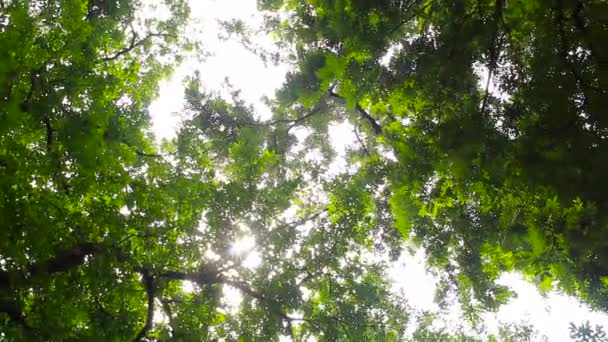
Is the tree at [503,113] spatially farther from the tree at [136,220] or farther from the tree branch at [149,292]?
the tree branch at [149,292]

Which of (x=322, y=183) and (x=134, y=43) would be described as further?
(x=134, y=43)

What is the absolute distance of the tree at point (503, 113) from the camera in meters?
2.61

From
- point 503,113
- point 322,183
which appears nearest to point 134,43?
point 322,183

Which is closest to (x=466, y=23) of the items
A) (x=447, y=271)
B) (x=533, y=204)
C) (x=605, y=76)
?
(x=605, y=76)

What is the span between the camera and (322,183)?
8.23m

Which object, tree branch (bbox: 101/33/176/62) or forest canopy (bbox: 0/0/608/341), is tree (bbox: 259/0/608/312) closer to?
forest canopy (bbox: 0/0/608/341)

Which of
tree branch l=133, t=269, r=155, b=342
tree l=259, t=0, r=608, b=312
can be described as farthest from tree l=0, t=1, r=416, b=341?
tree l=259, t=0, r=608, b=312

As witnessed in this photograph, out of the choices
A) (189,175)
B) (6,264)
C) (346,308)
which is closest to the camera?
(6,264)

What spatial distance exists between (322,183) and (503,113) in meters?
4.95

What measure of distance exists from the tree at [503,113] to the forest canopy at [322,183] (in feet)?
0.05

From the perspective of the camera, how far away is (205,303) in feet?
19.9

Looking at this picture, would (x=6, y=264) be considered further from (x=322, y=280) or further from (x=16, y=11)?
(x=322, y=280)

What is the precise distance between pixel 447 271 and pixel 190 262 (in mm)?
4800

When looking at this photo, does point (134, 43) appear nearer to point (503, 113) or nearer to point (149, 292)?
point (149, 292)
